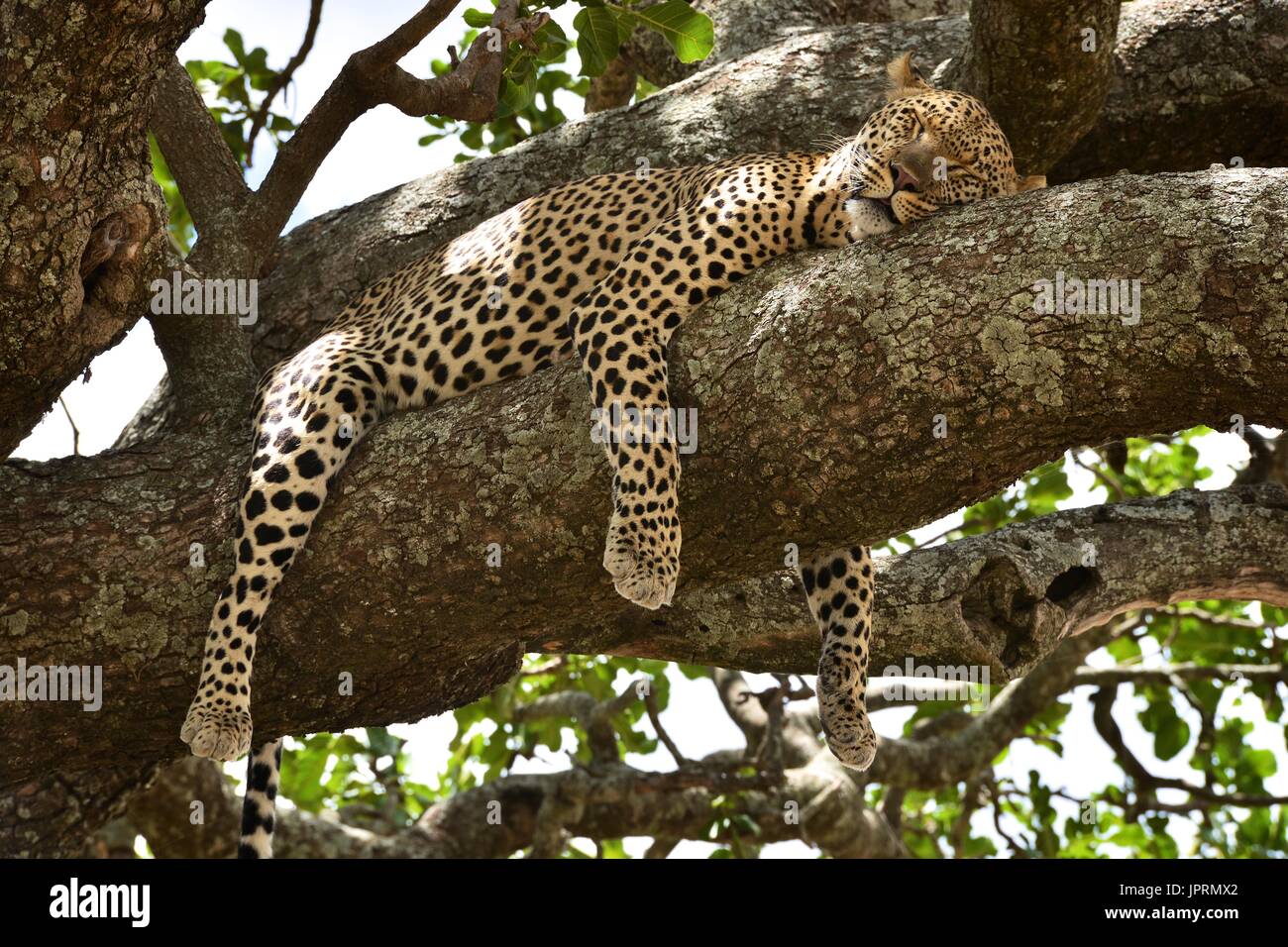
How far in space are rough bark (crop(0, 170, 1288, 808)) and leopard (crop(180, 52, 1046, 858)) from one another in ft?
0.47

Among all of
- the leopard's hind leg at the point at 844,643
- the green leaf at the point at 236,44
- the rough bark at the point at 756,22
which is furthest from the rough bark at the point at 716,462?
the green leaf at the point at 236,44

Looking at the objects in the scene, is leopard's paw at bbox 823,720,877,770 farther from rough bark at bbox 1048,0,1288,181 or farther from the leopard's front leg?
rough bark at bbox 1048,0,1288,181

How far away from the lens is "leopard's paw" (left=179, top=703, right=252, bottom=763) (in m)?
4.62

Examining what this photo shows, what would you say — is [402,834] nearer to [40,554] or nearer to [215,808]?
[215,808]

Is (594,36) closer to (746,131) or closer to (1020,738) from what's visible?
(746,131)

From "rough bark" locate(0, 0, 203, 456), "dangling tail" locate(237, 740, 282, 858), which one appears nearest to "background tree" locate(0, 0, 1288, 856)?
"rough bark" locate(0, 0, 203, 456)

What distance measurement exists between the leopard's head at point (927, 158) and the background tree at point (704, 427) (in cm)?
48

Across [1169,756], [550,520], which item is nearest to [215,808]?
[550,520]

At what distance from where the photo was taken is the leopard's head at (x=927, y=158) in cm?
489

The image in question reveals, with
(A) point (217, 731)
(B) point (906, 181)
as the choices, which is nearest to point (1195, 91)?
(B) point (906, 181)

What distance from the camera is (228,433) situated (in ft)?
18.4

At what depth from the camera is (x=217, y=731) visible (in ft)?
15.2

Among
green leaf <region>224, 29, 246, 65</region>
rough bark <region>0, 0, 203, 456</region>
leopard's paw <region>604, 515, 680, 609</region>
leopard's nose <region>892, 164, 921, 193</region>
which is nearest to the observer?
rough bark <region>0, 0, 203, 456</region>

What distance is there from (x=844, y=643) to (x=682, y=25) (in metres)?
2.57
